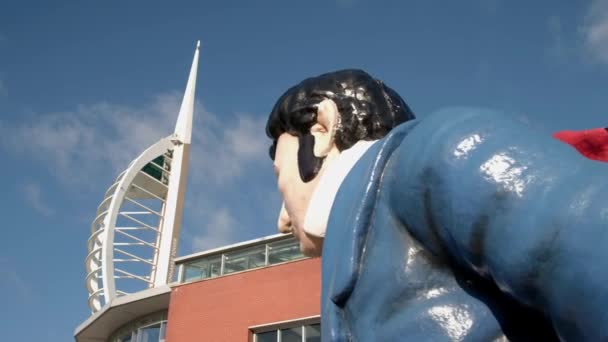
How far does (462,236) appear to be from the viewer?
3.29 feet

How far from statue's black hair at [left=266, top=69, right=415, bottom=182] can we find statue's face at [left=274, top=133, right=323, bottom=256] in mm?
24

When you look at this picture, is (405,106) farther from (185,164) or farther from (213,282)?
(185,164)

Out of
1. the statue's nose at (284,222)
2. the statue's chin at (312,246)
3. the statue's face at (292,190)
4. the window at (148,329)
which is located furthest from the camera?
the window at (148,329)

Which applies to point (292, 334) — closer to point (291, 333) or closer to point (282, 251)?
point (291, 333)

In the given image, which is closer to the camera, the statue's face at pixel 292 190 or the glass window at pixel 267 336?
the statue's face at pixel 292 190

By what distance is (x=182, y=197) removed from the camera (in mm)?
28500

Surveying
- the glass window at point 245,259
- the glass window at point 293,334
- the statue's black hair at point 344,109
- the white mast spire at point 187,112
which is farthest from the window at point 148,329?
the statue's black hair at point 344,109

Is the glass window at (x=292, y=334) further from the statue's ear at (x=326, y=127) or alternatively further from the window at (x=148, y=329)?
the statue's ear at (x=326, y=127)

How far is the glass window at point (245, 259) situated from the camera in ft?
53.1

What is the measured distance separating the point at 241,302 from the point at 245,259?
1.10 metres

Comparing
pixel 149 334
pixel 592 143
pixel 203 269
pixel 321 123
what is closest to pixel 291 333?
pixel 203 269

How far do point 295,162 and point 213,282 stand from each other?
15.4 metres

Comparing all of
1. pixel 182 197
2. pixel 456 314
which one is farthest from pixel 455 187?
pixel 182 197

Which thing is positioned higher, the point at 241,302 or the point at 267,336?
the point at 241,302
